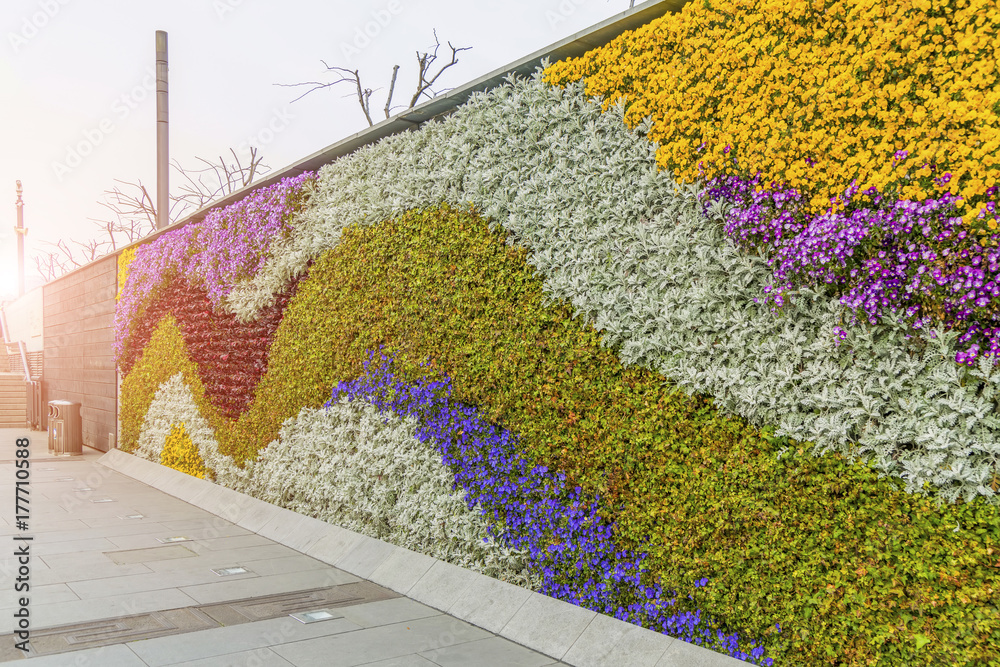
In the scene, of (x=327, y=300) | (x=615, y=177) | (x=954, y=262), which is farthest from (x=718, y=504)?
(x=327, y=300)

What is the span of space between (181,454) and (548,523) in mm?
7166

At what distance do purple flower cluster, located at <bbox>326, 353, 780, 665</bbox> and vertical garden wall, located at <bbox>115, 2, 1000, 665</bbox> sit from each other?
0.02 m

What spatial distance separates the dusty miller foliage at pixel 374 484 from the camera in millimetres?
5039

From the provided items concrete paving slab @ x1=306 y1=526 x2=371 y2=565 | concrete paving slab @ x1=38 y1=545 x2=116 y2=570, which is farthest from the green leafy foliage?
concrete paving slab @ x1=38 y1=545 x2=116 y2=570

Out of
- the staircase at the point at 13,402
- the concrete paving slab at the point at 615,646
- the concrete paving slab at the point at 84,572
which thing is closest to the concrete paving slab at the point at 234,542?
the concrete paving slab at the point at 84,572

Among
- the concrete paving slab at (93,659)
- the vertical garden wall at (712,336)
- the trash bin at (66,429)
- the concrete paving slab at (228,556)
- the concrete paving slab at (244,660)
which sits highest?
the vertical garden wall at (712,336)

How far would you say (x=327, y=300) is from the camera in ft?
22.4

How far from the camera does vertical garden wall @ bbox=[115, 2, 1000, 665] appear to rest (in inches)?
111

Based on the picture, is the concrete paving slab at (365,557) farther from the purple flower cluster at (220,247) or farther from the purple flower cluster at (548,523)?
the purple flower cluster at (220,247)

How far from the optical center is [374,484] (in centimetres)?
605

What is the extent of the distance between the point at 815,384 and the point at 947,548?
843 mm

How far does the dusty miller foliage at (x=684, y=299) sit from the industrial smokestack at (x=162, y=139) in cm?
922

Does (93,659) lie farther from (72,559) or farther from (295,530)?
(295,530)

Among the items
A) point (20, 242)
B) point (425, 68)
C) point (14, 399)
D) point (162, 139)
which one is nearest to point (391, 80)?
point (425, 68)
